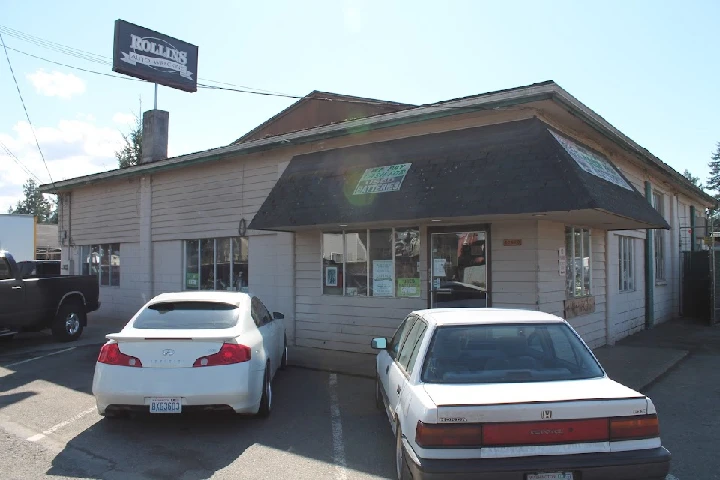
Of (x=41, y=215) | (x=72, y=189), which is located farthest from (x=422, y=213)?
(x=41, y=215)

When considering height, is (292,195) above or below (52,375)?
above

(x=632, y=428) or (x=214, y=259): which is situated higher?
(x=214, y=259)

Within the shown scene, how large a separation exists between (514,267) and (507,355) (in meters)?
4.73

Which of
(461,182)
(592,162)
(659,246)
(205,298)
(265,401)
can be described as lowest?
(265,401)

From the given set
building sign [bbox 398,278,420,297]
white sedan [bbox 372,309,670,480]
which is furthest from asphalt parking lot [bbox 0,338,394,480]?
building sign [bbox 398,278,420,297]

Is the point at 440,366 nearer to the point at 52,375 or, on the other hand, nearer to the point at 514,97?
the point at 514,97

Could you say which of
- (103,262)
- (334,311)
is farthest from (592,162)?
(103,262)

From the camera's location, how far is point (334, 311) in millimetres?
10836

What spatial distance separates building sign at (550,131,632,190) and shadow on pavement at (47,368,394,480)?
473 centimetres

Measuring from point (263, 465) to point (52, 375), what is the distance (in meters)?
5.49

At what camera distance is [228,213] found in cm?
1297

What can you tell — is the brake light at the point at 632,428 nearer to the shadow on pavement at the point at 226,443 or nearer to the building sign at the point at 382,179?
the shadow on pavement at the point at 226,443

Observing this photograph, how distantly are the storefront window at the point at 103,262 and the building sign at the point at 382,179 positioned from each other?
33.9ft

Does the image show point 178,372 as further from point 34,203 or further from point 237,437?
point 34,203
